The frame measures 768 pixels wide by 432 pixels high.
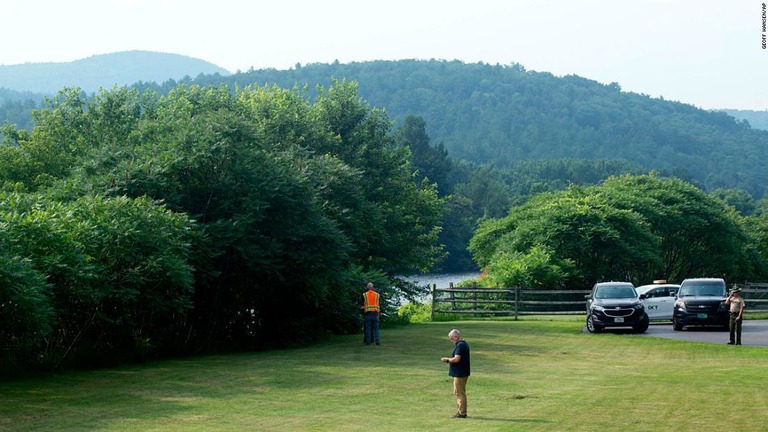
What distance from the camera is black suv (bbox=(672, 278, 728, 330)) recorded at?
38438 millimetres

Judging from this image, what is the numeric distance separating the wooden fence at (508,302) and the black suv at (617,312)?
9.22 m

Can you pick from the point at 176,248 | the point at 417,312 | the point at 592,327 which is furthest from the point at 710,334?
the point at 417,312

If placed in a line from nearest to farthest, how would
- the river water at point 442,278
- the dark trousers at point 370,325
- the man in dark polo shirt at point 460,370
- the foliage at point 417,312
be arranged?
the man in dark polo shirt at point 460,370 < the dark trousers at point 370,325 < the foliage at point 417,312 < the river water at point 442,278

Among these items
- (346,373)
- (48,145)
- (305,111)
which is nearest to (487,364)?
(346,373)

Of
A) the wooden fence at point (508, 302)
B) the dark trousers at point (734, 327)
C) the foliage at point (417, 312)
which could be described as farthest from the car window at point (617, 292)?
the foliage at point (417, 312)

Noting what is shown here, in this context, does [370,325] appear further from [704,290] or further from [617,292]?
[704,290]

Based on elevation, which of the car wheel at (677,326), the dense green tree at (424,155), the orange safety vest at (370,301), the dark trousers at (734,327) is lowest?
the car wheel at (677,326)

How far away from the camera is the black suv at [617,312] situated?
123 feet

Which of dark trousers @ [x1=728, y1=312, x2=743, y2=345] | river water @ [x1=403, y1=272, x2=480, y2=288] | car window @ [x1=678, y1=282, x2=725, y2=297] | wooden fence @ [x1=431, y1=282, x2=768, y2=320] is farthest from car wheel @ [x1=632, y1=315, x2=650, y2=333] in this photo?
river water @ [x1=403, y1=272, x2=480, y2=288]

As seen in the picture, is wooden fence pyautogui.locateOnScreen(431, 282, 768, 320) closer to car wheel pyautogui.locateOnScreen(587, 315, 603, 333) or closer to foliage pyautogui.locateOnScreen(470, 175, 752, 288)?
foliage pyautogui.locateOnScreen(470, 175, 752, 288)

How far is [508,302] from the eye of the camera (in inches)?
1961

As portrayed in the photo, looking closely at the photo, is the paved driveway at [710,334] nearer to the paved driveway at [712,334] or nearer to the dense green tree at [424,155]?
the paved driveway at [712,334]

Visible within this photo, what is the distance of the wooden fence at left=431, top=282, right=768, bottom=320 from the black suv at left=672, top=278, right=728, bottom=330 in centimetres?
890

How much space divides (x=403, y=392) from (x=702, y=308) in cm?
2116
